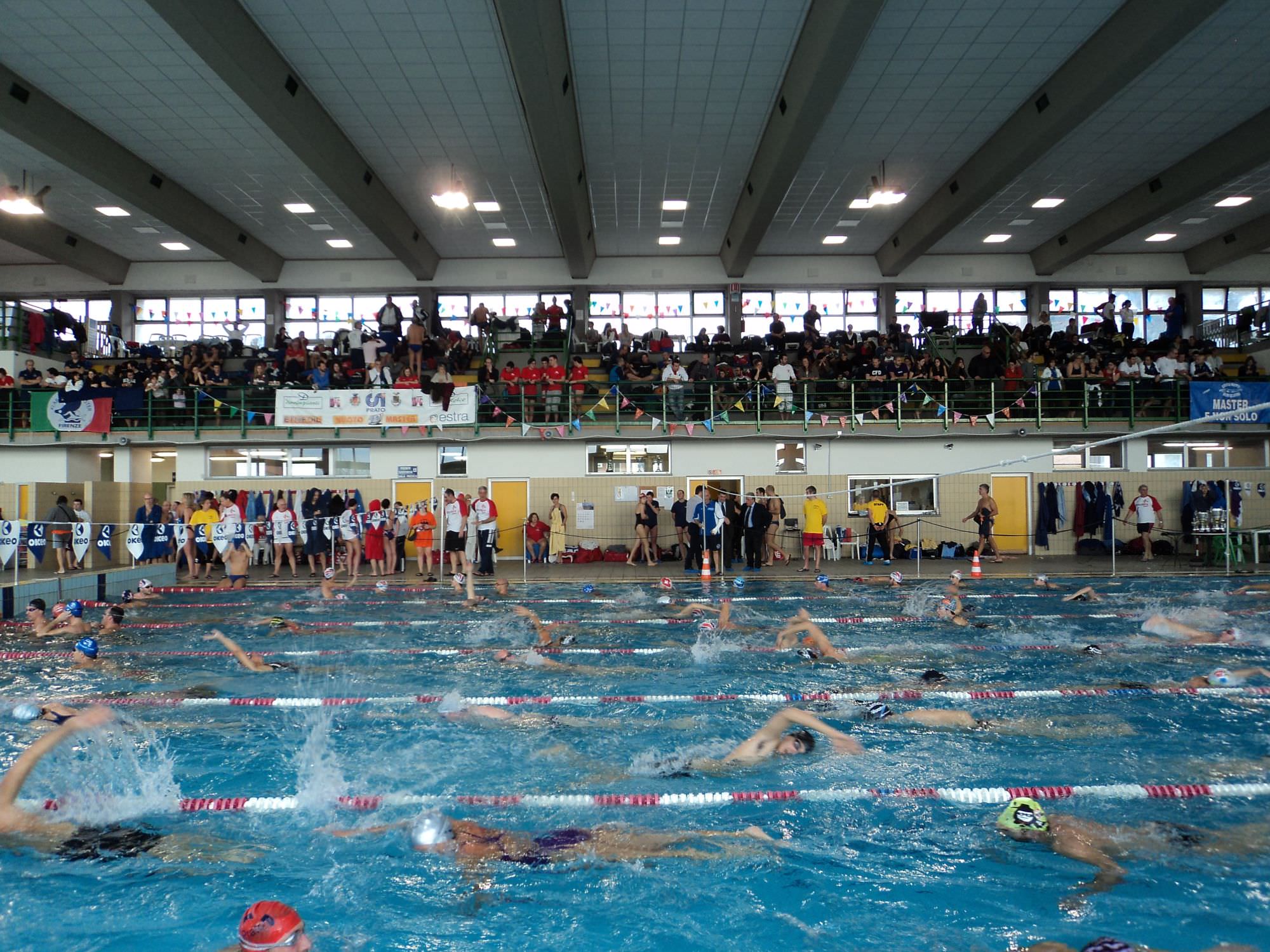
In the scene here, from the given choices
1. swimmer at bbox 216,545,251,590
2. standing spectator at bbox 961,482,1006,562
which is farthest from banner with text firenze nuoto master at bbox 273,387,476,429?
standing spectator at bbox 961,482,1006,562

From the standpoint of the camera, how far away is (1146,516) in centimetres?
1673

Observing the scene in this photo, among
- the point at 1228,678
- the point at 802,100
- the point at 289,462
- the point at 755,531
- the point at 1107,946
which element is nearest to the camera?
the point at 1107,946

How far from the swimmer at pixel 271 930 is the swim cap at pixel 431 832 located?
3.65 ft

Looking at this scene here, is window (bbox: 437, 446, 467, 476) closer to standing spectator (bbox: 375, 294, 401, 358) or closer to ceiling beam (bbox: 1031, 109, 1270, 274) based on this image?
standing spectator (bbox: 375, 294, 401, 358)

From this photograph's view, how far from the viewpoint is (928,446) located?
1822cm

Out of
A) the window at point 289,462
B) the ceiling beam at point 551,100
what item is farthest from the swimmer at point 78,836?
the window at point 289,462

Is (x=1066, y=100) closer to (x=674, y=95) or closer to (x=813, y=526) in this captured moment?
(x=674, y=95)

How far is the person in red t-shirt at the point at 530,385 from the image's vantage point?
58.8 ft

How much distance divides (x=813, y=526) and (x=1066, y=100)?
821 cm

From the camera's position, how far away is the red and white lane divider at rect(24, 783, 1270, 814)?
4.80 metres

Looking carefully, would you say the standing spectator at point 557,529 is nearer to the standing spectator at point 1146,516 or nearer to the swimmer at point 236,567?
the swimmer at point 236,567

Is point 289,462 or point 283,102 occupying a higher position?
point 283,102

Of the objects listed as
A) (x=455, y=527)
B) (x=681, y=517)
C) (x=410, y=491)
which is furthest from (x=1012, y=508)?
(x=410, y=491)

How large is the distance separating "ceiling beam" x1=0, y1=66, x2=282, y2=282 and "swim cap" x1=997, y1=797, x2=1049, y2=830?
643 inches
